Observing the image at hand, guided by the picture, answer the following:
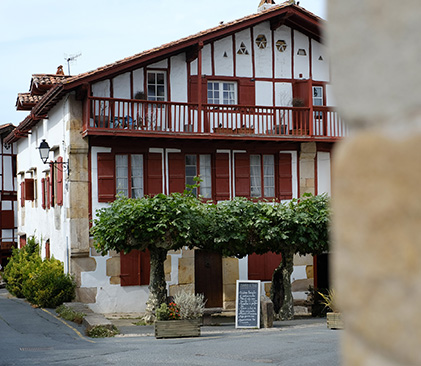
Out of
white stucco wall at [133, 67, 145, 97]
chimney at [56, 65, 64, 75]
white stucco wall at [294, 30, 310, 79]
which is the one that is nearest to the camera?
white stucco wall at [133, 67, 145, 97]

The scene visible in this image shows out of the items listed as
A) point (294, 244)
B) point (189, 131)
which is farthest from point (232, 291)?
point (189, 131)

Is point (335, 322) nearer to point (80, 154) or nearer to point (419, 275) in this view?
point (80, 154)

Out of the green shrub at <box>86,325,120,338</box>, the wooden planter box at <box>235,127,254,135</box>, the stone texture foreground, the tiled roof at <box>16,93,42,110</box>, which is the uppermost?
the tiled roof at <box>16,93,42,110</box>

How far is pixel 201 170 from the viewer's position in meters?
19.7

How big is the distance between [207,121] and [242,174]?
202 centimetres

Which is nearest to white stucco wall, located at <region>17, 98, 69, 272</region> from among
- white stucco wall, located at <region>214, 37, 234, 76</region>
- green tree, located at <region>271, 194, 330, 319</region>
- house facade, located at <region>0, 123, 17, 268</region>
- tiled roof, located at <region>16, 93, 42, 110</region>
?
tiled roof, located at <region>16, 93, 42, 110</region>

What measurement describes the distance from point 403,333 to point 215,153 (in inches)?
739

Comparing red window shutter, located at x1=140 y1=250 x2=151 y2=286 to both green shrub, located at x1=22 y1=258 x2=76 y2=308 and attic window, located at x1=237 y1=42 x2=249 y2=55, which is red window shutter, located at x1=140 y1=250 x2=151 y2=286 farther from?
attic window, located at x1=237 y1=42 x2=249 y2=55

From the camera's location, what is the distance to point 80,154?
18469 millimetres

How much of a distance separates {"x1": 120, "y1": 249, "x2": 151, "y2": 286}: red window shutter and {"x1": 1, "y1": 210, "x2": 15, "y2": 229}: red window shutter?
16.3 metres

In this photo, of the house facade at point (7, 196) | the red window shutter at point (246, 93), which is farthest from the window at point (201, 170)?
the house facade at point (7, 196)

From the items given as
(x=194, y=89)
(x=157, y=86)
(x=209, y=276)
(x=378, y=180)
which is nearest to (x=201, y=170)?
(x=194, y=89)

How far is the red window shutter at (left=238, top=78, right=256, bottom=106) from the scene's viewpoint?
1992 centimetres

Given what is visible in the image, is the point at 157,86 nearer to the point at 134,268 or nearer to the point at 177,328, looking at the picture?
the point at 134,268
